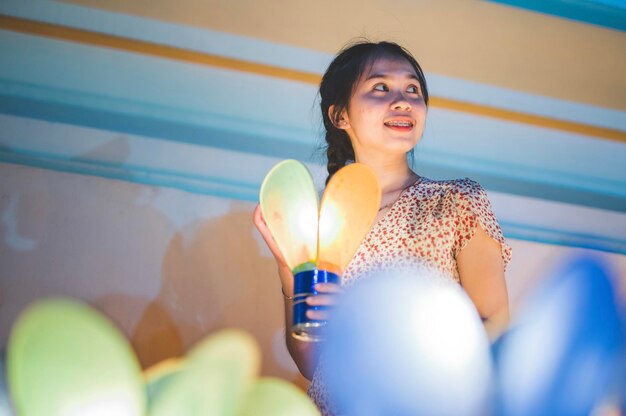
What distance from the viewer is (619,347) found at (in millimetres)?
1235

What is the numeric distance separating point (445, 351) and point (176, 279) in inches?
49.9

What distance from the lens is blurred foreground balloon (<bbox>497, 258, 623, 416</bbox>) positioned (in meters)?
1.21

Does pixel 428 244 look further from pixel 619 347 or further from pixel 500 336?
pixel 619 347

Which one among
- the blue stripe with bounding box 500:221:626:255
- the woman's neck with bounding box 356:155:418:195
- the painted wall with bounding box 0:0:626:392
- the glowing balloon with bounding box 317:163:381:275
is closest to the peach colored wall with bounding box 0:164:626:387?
the painted wall with bounding box 0:0:626:392

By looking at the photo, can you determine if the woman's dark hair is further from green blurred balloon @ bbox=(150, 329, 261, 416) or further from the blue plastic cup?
green blurred balloon @ bbox=(150, 329, 261, 416)

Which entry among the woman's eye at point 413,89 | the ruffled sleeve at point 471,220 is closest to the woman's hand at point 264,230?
the ruffled sleeve at point 471,220

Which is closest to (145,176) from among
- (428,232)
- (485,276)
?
(428,232)

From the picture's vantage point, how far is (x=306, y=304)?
1.48 meters

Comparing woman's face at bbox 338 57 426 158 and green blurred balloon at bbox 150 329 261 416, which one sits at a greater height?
woman's face at bbox 338 57 426 158

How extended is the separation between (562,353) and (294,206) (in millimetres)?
535

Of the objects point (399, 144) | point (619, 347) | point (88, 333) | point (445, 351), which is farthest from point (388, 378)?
point (399, 144)

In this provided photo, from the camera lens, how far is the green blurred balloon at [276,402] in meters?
1.20

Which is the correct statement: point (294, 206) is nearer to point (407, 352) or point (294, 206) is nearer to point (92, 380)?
point (407, 352)

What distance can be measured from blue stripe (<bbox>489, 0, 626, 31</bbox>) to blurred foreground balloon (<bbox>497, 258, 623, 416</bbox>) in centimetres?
143
